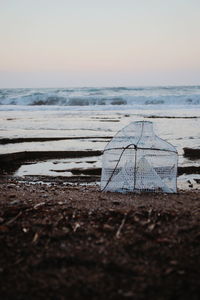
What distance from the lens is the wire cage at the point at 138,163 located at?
516 centimetres

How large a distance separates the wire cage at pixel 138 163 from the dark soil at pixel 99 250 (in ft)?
3.13

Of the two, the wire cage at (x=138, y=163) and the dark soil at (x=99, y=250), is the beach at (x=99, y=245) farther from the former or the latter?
the wire cage at (x=138, y=163)

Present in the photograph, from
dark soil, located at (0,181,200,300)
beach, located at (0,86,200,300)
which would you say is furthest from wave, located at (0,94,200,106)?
dark soil, located at (0,181,200,300)

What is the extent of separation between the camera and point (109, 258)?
257 cm

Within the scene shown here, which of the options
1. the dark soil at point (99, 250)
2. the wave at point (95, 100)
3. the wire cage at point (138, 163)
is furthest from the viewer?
the wave at point (95, 100)

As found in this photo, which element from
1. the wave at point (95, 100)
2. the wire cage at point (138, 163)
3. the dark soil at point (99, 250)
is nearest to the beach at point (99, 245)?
the dark soil at point (99, 250)

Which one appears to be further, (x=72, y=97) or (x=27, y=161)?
(x=72, y=97)

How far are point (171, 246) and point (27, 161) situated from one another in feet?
21.2

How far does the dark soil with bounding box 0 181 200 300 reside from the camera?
2.15 metres

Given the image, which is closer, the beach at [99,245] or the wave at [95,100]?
the beach at [99,245]

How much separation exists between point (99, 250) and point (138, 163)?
266 centimetres

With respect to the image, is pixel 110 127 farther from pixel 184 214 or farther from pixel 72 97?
pixel 72 97

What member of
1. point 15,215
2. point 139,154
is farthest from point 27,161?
point 15,215

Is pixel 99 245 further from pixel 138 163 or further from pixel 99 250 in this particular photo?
pixel 138 163
